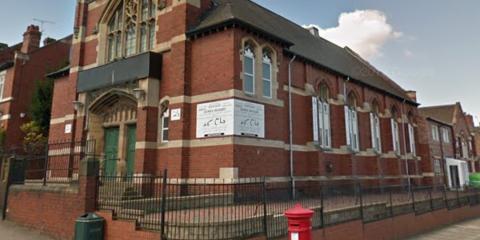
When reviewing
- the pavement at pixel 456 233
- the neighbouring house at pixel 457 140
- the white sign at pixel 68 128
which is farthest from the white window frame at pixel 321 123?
the neighbouring house at pixel 457 140

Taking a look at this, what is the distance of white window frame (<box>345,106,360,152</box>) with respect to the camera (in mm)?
21228

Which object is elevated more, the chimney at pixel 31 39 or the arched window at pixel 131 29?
the chimney at pixel 31 39

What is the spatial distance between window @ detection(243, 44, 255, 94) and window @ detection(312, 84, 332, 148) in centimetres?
523

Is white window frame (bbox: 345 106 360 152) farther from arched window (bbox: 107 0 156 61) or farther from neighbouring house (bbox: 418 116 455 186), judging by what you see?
arched window (bbox: 107 0 156 61)

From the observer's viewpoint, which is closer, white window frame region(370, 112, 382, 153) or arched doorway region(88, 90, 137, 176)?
arched doorway region(88, 90, 137, 176)

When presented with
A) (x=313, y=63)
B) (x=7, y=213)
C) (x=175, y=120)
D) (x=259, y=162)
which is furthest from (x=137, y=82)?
(x=313, y=63)

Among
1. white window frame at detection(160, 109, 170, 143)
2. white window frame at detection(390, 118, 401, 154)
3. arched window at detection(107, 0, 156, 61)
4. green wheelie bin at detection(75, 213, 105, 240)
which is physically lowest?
green wheelie bin at detection(75, 213, 105, 240)

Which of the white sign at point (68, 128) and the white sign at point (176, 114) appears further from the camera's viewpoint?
the white sign at point (68, 128)

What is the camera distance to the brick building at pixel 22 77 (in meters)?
25.3

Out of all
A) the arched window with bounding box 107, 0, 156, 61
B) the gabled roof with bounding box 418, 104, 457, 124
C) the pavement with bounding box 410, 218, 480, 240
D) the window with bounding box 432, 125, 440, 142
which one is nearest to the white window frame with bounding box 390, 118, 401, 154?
the pavement with bounding box 410, 218, 480, 240

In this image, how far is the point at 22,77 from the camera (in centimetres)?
2605

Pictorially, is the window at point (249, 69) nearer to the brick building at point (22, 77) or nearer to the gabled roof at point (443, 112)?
the brick building at point (22, 77)

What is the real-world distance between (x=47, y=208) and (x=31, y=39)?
2063 cm

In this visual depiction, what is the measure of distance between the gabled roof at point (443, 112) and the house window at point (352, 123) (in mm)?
24424
